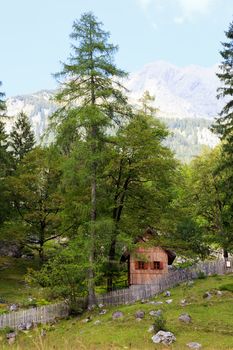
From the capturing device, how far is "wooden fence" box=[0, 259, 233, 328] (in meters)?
29.2

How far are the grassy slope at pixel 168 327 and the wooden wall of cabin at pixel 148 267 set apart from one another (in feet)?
26.8

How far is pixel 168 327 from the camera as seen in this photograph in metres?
25.2

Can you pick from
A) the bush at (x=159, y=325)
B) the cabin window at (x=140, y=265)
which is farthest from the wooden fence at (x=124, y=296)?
the bush at (x=159, y=325)

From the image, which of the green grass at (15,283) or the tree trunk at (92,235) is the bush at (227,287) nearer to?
the tree trunk at (92,235)

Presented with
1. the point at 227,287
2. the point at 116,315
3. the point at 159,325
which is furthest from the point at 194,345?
the point at 227,287

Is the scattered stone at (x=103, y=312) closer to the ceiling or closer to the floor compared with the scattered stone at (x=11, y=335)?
closer to the ceiling

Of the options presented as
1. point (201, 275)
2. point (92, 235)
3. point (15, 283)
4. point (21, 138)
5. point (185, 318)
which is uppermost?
point (21, 138)

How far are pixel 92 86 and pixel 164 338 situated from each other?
18.5 m

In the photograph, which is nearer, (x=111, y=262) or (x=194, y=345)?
(x=194, y=345)

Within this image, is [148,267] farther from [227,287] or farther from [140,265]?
[227,287]

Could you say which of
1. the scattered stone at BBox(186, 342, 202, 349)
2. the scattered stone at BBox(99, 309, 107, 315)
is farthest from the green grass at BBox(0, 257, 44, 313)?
the scattered stone at BBox(186, 342, 202, 349)

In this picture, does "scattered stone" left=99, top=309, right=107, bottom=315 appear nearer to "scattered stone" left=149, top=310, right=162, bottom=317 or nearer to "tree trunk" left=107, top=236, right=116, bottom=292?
"scattered stone" left=149, top=310, right=162, bottom=317

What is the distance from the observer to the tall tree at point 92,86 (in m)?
32.5

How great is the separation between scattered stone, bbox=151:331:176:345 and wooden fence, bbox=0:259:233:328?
9137 mm
